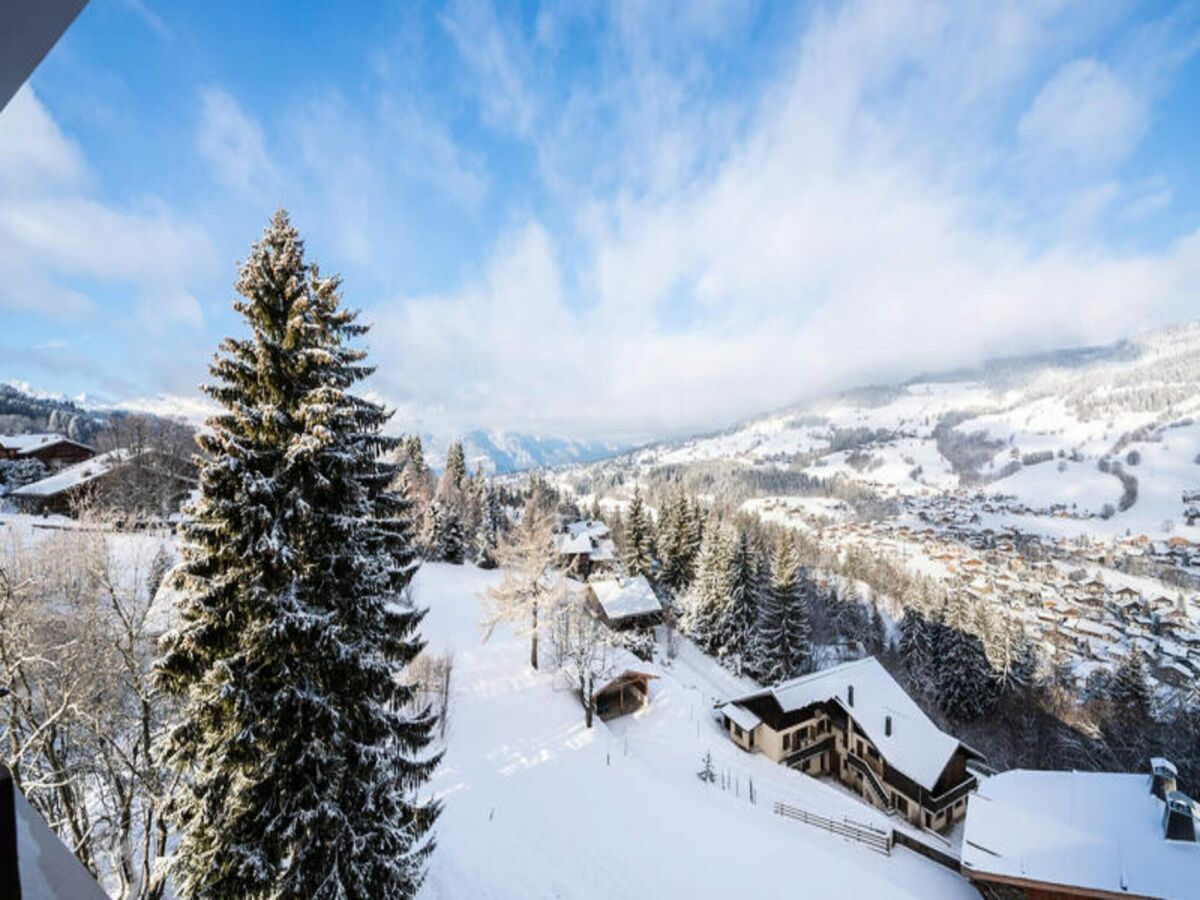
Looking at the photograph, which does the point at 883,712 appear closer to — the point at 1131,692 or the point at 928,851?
the point at 928,851

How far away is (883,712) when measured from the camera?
31.2 m

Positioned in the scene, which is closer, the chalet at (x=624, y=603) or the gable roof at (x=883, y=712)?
the gable roof at (x=883, y=712)

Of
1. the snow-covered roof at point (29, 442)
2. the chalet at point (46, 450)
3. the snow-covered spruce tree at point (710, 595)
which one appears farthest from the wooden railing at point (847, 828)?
the snow-covered roof at point (29, 442)

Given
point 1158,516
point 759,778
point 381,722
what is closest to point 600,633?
point 759,778

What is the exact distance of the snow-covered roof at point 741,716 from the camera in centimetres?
3042

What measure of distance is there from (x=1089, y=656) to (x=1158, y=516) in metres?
125

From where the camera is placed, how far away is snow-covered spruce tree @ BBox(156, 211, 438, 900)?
296 inches

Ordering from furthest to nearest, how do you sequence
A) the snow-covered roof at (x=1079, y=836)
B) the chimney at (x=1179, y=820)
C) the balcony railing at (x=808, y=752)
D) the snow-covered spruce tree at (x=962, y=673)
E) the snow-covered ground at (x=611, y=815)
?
the snow-covered spruce tree at (x=962, y=673)
the balcony railing at (x=808, y=752)
the chimney at (x=1179, y=820)
the snow-covered roof at (x=1079, y=836)
the snow-covered ground at (x=611, y=815)

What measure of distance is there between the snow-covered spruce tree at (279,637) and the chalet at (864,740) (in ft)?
91.1

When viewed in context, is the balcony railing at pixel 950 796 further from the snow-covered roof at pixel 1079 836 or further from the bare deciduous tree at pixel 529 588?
the bare deciduous tree at pixel 529 588

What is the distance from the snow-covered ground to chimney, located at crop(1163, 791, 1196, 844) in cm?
696

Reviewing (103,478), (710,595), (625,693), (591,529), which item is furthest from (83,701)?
(591,529)

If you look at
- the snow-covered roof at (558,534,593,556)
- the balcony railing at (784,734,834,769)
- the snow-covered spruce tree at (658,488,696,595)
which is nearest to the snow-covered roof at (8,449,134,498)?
the snow-covered roof at (558,534,593,556)

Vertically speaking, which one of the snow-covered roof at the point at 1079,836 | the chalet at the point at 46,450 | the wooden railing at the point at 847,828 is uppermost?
the chalet at the point at 46,450
